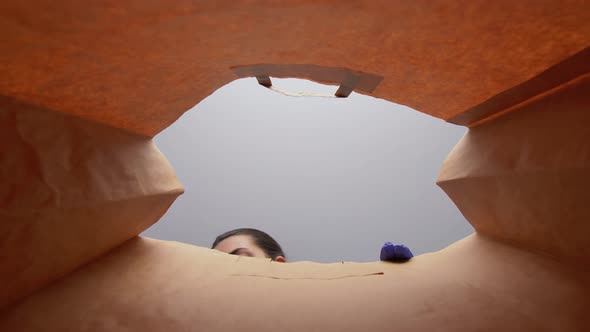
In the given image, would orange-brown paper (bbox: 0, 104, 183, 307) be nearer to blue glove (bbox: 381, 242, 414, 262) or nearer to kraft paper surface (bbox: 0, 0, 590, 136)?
kraft paper surface (bbox: 0, 0, 590, 136)

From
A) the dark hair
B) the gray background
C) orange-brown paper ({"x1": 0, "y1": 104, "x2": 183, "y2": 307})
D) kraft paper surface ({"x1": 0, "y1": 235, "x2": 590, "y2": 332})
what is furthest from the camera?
the gray background

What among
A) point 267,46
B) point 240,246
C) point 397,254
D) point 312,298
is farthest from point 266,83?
point 240,246

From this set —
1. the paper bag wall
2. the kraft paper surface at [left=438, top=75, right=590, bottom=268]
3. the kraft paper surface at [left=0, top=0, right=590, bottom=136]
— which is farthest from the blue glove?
the kraft paper surface at [left=0, top=0, right=590, bottom=136]

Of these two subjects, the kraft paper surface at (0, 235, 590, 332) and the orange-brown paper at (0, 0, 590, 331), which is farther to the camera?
the kraft paper surface at (0, 235, 590, 332)

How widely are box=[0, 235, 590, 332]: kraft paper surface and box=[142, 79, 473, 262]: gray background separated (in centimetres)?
1789

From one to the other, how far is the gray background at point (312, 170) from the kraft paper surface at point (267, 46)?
58.5 feet

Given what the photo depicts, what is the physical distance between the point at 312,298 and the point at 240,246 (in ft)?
6.19

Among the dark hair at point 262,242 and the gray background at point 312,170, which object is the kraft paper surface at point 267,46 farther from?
the gray background at point 312,170

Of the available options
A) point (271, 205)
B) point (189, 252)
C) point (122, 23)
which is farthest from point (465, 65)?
point (271, 205)

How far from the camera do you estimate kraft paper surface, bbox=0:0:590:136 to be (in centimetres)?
125

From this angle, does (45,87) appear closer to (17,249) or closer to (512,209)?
(17,249)

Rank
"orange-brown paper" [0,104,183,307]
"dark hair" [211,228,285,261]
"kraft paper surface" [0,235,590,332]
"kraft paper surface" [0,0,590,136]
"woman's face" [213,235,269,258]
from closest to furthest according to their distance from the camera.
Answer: "kraft paper surface" [0,0,590,136] → "orange-brown paper" [0,104,183,307] → "kraft paper surface" [0,235,590,332] → "woman's face" [213,235,269,258] → "dark hair" [211,228,285,261]

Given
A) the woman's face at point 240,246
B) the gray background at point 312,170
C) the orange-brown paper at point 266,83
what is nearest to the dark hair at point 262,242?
the woman's face at point 240,246

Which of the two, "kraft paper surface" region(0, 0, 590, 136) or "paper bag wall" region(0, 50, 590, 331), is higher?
"kraft paper surface" region(0, 0, 590, 136)
